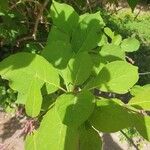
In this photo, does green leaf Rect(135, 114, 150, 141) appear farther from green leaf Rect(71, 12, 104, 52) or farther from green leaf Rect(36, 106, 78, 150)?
green leaf Rect(71, 12, 104, 52)

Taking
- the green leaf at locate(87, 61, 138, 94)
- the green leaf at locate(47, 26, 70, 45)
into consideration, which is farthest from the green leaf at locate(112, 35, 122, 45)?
the green leaf at locate(87, 61, 138, 94)

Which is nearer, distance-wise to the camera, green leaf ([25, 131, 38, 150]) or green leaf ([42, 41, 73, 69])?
green leaf ([25, 131, 38, 150])

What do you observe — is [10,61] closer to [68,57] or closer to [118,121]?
[68,57]

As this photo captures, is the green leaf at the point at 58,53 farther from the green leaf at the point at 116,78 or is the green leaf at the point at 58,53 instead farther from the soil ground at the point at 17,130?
the soil ground at the point at 17,130

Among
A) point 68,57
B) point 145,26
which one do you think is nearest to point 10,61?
point 68,57

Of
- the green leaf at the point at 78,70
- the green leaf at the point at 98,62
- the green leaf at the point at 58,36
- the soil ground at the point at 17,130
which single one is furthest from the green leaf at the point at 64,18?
the soil ground at the point at 17,130

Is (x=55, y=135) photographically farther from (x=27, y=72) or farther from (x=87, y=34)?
(x=87, y=34)
